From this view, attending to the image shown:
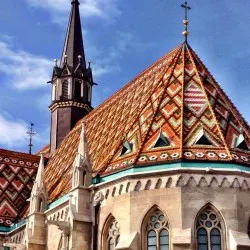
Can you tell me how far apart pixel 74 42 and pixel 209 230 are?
63.6 ft

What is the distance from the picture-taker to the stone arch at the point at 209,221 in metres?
18.4

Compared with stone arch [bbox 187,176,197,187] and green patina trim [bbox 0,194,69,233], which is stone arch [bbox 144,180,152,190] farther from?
green patina trim [bbox 0,194,69,233]

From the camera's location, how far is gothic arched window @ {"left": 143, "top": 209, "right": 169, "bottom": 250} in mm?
18656

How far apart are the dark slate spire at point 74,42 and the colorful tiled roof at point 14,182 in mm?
5832

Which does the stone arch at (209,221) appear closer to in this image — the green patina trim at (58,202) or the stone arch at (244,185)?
the stone arch at (244,185)

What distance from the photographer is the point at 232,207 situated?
733 inches

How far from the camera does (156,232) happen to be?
61.8ft

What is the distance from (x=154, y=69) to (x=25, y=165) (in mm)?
9870

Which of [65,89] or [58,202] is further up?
[65,89]

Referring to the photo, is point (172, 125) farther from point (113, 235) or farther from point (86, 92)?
point (86, 92)

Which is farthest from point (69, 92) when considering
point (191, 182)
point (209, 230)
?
point (209, 230)

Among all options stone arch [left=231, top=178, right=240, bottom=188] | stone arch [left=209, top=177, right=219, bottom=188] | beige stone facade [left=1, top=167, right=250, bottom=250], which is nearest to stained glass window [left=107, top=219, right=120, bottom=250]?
beige stone facade [left=1, top=167, right=250, bottom=250]

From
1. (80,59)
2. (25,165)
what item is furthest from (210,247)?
(80,59)

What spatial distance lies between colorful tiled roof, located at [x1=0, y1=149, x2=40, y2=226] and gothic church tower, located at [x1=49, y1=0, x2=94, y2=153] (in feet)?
5.88
